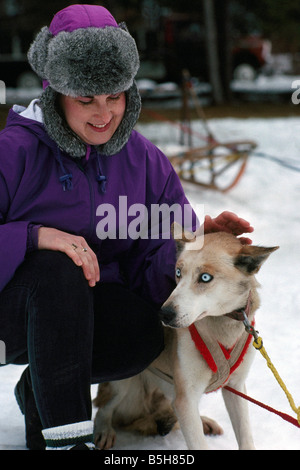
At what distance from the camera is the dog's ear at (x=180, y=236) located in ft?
6.44

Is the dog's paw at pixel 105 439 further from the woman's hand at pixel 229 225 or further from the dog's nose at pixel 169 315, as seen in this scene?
the woman's hand at pixel 229 225

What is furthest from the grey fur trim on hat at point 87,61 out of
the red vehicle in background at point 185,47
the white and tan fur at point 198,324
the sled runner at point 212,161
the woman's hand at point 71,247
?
the red vehicle in background at point 185,47

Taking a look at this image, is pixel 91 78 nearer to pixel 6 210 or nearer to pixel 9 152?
pixel 9 152

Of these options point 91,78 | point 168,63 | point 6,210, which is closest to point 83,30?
point 91,78

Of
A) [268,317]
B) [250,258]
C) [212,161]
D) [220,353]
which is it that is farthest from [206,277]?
[212,161]

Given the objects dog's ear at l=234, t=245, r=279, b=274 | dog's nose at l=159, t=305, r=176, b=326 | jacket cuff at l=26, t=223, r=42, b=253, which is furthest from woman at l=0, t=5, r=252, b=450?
dog's nose at l=159, t=305, r=176, b=326

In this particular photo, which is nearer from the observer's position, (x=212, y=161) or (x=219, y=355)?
(x=219, y=355)

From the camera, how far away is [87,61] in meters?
1.82

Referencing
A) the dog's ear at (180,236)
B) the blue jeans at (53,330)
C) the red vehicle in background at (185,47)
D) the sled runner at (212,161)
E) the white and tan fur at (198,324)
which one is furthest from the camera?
the red vehicle in background at (185,47)

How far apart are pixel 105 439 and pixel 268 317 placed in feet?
4.78

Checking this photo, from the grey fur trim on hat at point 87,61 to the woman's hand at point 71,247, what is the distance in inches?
16.7

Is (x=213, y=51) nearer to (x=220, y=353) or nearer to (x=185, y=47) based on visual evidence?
(x=185, y=47)
